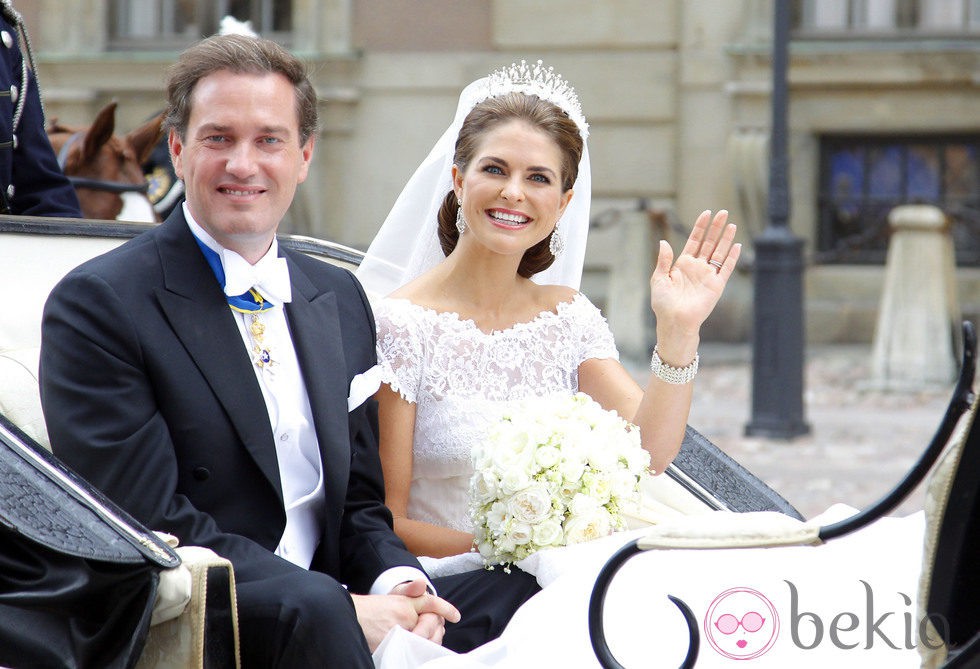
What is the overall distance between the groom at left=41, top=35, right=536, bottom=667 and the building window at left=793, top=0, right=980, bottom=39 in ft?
34.7

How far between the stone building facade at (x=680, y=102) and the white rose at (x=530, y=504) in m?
8.94

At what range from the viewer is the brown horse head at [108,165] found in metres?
5.26

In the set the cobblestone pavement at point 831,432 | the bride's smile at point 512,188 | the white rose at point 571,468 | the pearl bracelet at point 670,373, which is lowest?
the cobblestone pavement at point 831,432

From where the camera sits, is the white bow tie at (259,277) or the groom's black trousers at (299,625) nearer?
the groom's black trousers at (299,625)

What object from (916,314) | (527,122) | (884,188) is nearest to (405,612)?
(527,122)

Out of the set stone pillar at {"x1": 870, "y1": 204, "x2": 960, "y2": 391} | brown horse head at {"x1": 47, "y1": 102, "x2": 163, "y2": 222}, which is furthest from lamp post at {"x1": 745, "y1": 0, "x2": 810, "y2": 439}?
brown horse head at {"x1": 47, "y1": 102, "x2": 163, "y2": 222}

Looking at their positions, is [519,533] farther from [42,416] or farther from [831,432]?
[831,432]

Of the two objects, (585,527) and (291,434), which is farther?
(585,527)

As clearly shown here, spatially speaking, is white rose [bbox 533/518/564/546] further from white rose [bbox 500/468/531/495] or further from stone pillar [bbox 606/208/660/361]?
stone pillar [bbox 606/208/660/361]

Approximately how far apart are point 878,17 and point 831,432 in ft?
18.3

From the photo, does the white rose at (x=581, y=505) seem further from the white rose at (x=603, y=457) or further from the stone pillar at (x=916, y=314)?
the stone pillar at (x=916, y=314)

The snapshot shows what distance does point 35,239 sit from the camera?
3.27m

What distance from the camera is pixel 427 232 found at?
3406 millimetres

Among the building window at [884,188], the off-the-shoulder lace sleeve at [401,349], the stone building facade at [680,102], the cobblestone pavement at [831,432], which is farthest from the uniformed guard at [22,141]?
the building window at [884,188]
